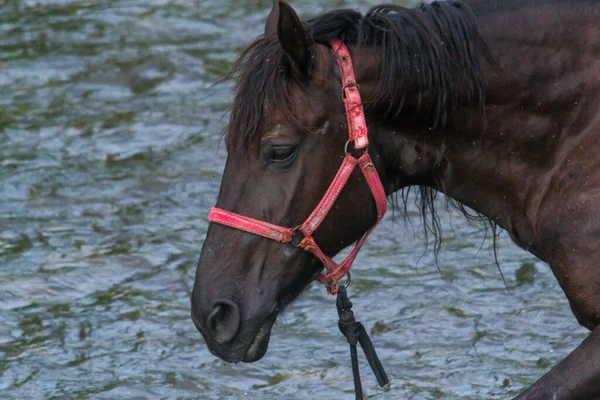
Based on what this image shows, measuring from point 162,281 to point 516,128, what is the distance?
2.87m

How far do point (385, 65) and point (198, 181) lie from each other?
3.89 metres

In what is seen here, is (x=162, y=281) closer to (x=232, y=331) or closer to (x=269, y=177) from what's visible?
(x=232, y=331)

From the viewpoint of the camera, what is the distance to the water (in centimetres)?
515

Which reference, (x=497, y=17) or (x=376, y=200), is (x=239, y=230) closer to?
(x=376, y=200)

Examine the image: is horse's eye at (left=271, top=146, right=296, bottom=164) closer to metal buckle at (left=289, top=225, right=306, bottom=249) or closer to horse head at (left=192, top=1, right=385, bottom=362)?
horse head at (left=192, top=1, right=385, bottom=362)

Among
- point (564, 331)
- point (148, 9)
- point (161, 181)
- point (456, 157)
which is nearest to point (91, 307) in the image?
point (161, 181)

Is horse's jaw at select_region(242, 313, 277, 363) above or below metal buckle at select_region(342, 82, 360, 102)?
below

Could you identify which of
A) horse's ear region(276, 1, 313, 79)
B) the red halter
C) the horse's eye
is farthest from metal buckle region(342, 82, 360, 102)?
the horse's eye

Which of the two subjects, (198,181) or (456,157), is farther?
(198,181)

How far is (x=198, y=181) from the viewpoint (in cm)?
725

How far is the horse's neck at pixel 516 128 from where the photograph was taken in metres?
3.58

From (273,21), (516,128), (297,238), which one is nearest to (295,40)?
(273,21)

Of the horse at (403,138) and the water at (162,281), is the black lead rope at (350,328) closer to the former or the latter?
the horse at (403,138)

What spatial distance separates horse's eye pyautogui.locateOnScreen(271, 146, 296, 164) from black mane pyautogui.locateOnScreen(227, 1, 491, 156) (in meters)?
0.08
